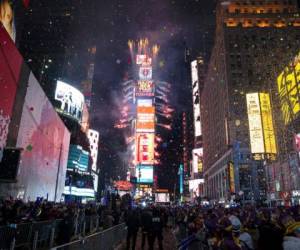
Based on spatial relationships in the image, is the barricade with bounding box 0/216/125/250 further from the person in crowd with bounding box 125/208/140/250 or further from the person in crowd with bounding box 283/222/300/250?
the person in crowd with bounding box 283/222/300/250

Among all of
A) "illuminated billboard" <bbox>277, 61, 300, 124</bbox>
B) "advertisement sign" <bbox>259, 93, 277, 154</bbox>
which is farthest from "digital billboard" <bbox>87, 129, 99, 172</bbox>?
"illuminated billboard" <bbox>277, 61, 300, 124</bbox>

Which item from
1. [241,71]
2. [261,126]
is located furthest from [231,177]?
[241,71]

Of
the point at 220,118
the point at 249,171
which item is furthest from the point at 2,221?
the point at 220,118

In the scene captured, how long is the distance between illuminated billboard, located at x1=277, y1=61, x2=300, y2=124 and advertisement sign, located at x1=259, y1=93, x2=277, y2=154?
125 inches

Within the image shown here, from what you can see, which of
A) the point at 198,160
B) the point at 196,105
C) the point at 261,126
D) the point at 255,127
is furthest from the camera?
the point at 196,105

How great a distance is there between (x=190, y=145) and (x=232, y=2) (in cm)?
8885

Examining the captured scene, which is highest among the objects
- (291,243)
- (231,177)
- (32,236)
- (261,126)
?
(261,126)

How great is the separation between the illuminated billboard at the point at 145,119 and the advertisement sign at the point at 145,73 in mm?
25138

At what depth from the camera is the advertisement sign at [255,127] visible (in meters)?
49.3

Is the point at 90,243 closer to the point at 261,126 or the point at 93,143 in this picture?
the point at 261,126

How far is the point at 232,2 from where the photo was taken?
3656 inches

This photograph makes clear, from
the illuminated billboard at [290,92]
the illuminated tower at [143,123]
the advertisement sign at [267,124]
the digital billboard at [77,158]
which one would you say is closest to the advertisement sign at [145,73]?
the illuminated tower at [143,123]

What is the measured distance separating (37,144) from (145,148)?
75.3 metres

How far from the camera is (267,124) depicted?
163 feet
